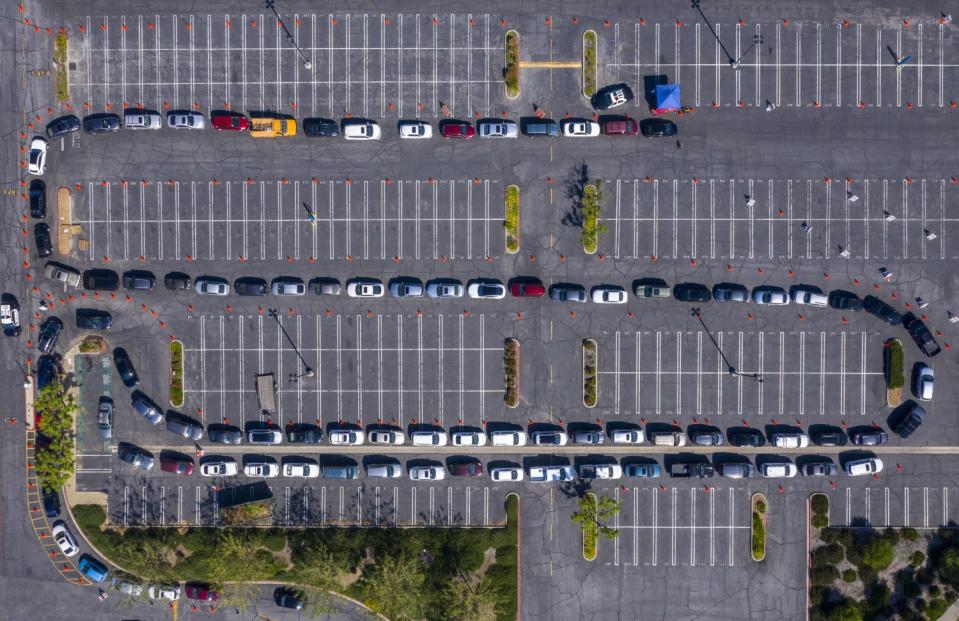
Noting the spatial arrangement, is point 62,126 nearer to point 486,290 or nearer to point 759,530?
point 486,290

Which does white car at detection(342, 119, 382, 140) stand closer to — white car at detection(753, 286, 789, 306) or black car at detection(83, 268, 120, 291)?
black car at detection(83, 268, 120, 291)

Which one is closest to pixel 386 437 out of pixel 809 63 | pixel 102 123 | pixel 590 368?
pixel 590 368

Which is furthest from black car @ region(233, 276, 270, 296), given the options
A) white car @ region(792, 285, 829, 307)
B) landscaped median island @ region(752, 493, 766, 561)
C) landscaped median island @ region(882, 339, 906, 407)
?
landscaped median island @ region(882, 339, 906, 407)

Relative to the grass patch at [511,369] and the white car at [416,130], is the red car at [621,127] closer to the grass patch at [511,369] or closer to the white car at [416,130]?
the white car at [416,130]

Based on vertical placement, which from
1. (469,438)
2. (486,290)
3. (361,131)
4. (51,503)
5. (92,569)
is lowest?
(92,569)

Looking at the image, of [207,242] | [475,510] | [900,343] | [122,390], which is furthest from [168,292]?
[900,343]
